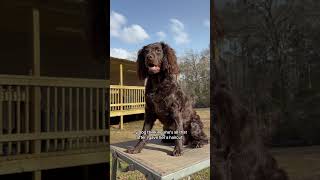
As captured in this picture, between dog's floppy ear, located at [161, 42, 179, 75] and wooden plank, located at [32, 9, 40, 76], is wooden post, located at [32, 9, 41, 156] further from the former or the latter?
dog's floppy ear, located at [161, 42, 179, 75]

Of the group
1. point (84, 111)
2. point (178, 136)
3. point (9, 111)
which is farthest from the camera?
point (178, 136)

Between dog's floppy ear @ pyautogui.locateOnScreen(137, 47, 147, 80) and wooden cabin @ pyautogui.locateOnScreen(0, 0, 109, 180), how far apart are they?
0.37 feet

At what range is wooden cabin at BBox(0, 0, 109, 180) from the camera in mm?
836

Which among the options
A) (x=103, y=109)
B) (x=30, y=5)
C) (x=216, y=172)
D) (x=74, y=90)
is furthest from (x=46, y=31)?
(x=216, y=172)

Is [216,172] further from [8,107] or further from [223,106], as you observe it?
[8,107]

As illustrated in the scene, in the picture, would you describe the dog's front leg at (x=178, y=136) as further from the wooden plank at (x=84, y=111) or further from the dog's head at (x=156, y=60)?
the wooden plank at (x=84, y=111)

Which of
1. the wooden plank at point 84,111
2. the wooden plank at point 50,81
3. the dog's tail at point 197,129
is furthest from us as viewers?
the dog's tail at point 197,129

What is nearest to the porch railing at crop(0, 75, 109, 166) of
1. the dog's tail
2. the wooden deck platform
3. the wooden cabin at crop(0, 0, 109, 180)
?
the wooden cabin at crop(0, 0, 109, 180)

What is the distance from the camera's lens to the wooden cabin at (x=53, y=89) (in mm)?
836

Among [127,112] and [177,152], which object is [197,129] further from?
[127,112]

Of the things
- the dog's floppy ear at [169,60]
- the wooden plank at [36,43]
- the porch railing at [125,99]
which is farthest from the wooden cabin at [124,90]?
the wooden plank at [36,43]

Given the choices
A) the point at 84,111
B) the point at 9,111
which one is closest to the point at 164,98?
the point at 84,111

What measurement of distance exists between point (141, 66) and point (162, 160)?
0.33 meters

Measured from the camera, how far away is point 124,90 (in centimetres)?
106
